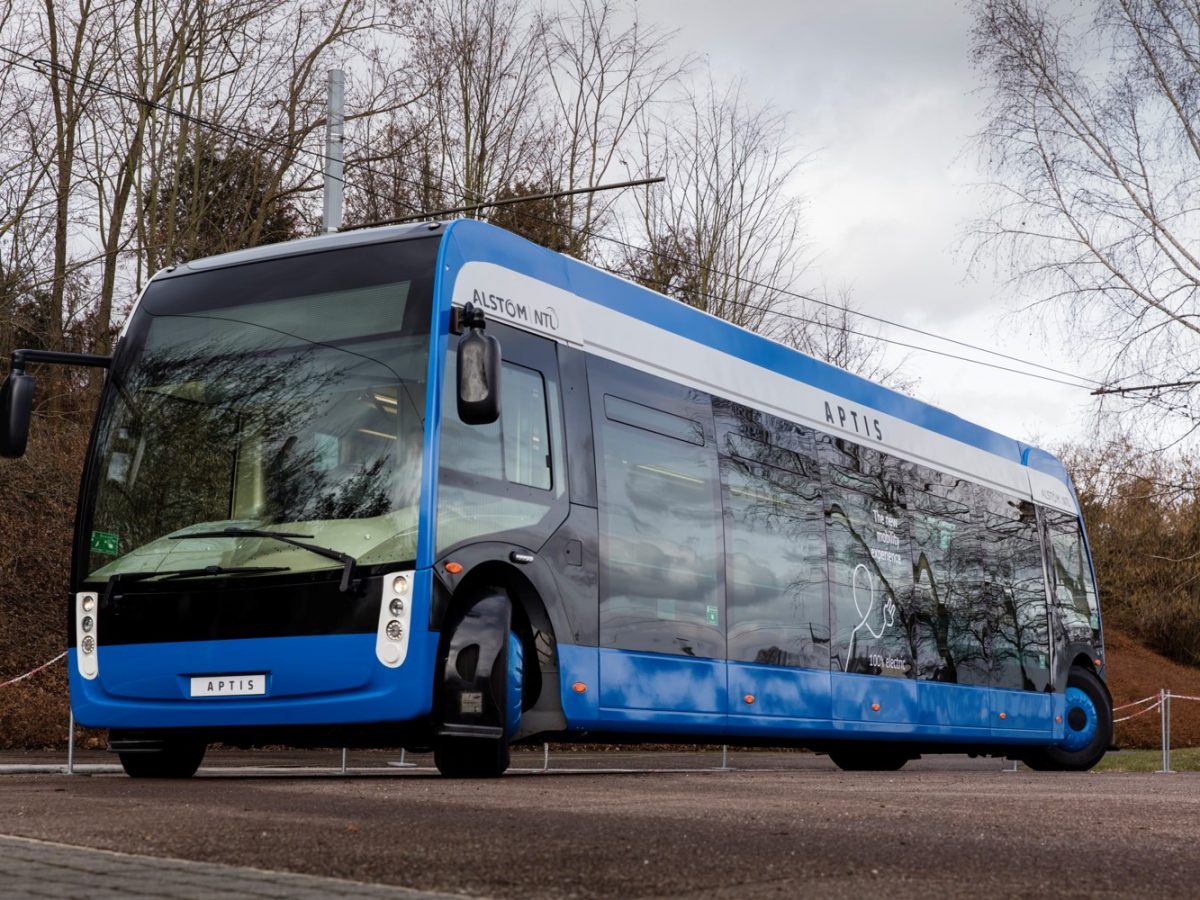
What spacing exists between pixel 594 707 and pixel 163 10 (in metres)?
19.7

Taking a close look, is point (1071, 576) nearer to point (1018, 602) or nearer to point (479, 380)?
point (1018, 602)

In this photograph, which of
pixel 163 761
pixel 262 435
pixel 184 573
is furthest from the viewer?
pixel 163 761

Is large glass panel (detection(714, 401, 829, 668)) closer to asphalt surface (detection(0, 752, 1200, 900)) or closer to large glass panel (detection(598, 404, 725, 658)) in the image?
large glass panel (detection(598, 404, 725, 658))

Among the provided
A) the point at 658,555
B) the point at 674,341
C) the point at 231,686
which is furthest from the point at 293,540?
the point at 674,341

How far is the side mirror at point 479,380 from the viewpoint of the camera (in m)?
9.41

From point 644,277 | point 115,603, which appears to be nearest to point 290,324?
point 115,603

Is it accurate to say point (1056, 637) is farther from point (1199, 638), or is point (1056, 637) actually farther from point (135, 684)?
point (1199, 638)

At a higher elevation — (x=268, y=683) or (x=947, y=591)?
(x=947, y=591)

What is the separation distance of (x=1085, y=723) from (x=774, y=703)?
7.23 m

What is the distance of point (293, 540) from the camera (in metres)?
9.63

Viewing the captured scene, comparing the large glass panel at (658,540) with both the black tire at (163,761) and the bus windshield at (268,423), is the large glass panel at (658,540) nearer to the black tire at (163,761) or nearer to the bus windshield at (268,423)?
the bus windshield at (268,423)

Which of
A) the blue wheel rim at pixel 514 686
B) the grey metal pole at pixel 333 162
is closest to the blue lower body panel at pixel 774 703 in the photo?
the blue wheel rim at pixel 514 686

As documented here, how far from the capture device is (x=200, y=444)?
10.2 meters

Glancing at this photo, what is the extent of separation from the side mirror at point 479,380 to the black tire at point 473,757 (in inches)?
78.5
